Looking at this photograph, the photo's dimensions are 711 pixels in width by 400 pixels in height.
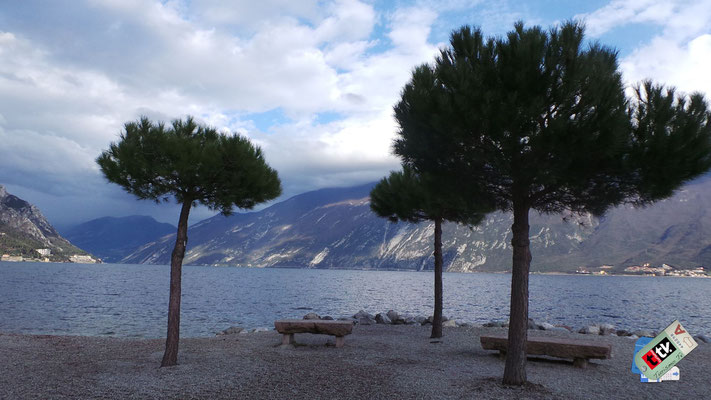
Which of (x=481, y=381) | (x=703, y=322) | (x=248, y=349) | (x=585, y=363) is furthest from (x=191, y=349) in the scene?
(x=703, y=322)

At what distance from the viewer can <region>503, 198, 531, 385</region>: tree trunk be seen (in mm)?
9859

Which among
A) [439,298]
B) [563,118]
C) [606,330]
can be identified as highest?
[563,118]

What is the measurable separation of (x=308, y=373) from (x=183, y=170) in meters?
6.33

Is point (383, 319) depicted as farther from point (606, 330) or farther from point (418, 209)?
point (606, 330)

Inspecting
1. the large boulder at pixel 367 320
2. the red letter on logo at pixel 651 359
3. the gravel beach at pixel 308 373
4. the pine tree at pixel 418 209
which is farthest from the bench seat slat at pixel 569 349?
the large boulder at pixel 367 320

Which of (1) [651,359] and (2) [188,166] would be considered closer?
(1) [651,359]

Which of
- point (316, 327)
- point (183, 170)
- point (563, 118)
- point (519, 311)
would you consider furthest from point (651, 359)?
point (183, 170)

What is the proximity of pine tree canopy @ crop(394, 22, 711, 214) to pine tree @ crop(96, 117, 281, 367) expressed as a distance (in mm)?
5737

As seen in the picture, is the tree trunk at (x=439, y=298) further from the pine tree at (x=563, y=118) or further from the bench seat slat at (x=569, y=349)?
the pine tree at (x=563, y=118)

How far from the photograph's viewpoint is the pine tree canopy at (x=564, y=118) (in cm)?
831

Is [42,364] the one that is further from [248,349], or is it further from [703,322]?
[703,322]

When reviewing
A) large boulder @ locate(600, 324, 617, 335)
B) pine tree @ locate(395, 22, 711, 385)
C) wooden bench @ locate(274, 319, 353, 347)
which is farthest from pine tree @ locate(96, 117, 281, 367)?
large boulder @ locate(600, 324, 617, 335)

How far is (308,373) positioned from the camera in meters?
11.0

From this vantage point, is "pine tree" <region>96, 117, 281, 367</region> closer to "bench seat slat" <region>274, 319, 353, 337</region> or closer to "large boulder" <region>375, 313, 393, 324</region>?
"bench seat slat" <region>274, 319, 353, 337</region>
